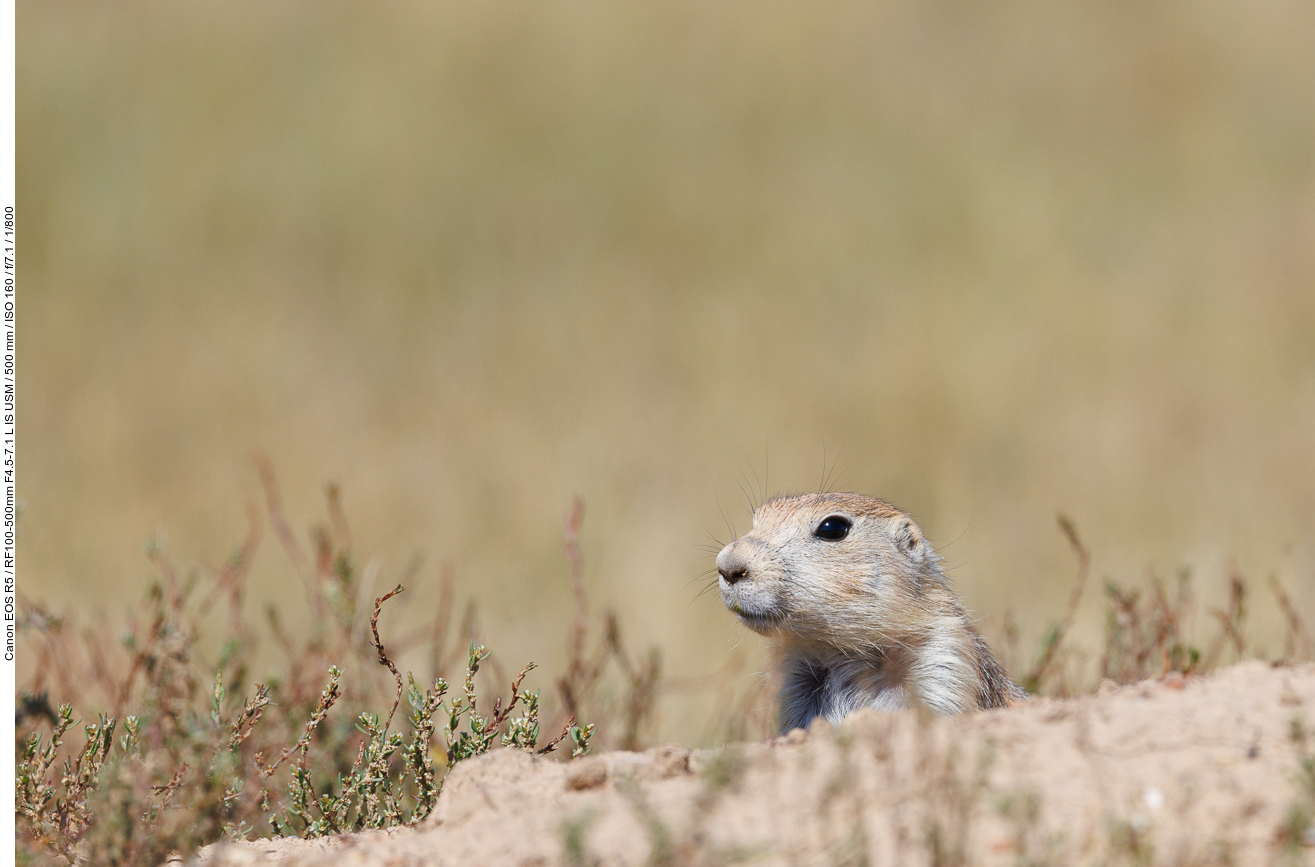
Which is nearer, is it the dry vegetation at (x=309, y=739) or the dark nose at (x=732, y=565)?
the dry vegetation at (x=309, y=739)

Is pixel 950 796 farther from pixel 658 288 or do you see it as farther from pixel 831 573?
pixel 658 288

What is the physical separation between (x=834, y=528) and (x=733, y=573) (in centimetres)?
54

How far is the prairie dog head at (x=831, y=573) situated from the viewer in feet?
15.5

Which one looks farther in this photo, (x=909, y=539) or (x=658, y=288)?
(x=658, y=288)

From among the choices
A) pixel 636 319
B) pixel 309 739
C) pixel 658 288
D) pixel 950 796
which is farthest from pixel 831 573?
pixel 658 288

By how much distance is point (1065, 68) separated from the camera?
16.4 meters

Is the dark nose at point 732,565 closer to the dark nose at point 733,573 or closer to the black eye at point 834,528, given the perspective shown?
the dark nose at point 733,573

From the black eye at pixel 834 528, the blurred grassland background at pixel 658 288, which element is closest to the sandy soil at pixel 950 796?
the black eye at pixel 834 528

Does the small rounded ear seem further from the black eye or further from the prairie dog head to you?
the black eye

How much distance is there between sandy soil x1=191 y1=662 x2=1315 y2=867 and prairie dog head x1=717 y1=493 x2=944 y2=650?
110 centimetres

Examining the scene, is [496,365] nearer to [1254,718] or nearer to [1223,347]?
[1223,347]

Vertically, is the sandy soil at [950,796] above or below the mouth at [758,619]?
below

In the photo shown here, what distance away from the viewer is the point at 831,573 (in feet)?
16.1

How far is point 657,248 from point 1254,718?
1119cm
